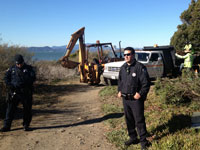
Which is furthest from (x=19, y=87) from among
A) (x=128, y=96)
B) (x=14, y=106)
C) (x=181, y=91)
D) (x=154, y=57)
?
(x=154, y=57)

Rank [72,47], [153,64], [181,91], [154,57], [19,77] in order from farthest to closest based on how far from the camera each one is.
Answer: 1. [72,47]
2. [154,57]
3. [153,64]
4. [181,91]
5. [19,77]

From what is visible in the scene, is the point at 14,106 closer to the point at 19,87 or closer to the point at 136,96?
the point at 19,87

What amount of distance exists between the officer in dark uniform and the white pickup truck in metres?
6.01

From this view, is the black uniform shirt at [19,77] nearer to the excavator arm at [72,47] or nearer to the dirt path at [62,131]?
the dirt path at [62,131]

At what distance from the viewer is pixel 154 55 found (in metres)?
11.2

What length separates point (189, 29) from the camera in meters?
19.9

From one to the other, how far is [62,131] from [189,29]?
60.7 feet

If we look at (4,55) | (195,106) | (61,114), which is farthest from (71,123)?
(4,55)

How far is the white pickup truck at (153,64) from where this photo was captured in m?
10.9

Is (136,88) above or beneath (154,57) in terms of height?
beneath

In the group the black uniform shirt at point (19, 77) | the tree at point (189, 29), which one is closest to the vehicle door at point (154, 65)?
the black uniform shirt at point (19, 77)

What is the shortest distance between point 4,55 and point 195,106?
10.1 metres

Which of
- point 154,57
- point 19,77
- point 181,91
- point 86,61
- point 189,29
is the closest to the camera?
point 19,77

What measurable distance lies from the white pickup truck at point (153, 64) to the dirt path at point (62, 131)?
10.5 feet
